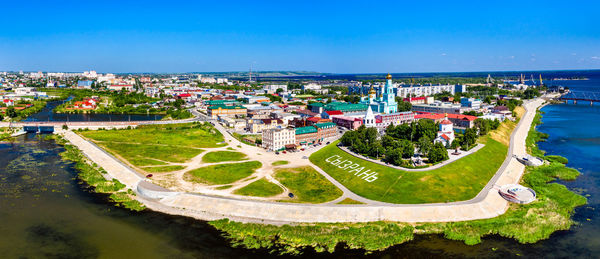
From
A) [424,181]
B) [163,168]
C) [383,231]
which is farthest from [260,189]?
[424,181]

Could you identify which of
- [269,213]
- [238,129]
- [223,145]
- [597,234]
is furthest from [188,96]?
[597,234]

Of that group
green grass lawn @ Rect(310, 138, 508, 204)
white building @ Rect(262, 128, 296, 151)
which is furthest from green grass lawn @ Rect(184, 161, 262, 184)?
green grass lawn @ Rect(310, 138, 508, 204)

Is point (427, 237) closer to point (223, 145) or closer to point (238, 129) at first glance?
point (223, 145)

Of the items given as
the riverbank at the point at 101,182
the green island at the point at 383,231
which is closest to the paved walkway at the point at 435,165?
the green island at the point at 383,231

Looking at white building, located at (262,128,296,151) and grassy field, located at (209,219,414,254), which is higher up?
white building, located at (262,128,296,151)

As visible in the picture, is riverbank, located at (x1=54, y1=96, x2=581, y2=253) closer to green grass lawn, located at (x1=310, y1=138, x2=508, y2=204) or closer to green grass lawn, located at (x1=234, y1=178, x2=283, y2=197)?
green grass lawn, located at (x1=310, y1=138, x2=508, y2=204)
